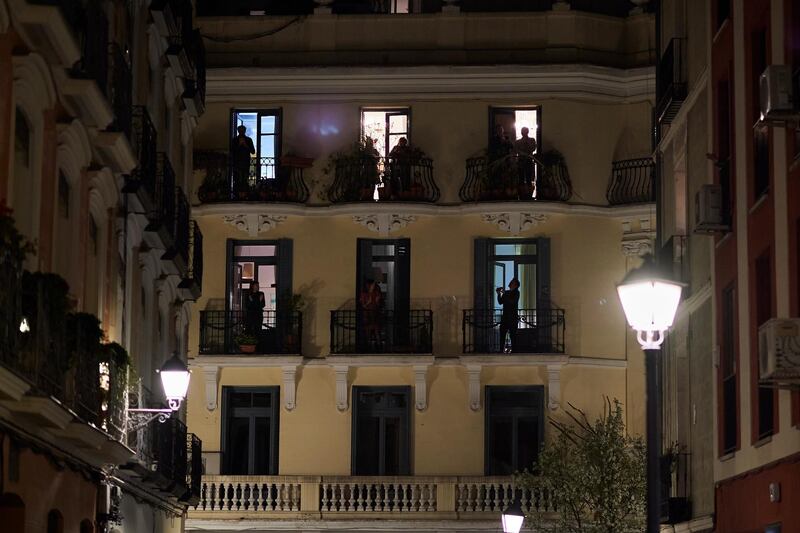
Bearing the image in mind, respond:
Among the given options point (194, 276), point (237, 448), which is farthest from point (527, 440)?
point (194, 276)

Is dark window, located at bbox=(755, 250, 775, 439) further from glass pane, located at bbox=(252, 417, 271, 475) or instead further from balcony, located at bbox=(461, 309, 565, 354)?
glass pane, located at bbox=(252, 417, 271, 475)

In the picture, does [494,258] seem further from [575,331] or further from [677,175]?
[677,175]

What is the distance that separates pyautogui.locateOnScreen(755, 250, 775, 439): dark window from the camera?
77.8 feet

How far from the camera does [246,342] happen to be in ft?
151

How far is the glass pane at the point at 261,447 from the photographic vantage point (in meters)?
46.2

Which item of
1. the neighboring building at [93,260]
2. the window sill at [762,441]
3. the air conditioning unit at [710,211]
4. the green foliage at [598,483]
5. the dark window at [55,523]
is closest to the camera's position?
the neighboring building at [93,260]

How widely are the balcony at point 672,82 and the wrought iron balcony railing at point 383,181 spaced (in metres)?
14.4

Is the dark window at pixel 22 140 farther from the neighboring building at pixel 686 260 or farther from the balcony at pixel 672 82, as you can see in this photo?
the balcony at pixel 672 82

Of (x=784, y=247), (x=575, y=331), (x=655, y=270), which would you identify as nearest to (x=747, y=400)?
(x=784, y=247)

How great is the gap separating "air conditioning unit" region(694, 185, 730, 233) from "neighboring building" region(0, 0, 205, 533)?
25.9 feet

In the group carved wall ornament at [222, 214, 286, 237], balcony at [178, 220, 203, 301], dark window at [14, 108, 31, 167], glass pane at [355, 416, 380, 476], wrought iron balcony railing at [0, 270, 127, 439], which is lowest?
wrought iron balcony railing at [0, 270, 127, 439]

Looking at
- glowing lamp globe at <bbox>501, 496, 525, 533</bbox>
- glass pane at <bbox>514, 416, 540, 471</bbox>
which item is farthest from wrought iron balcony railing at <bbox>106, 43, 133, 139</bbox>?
glass pane at <bbox>514, 416, 540, 471</bbox>

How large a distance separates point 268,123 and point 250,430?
7.63 metres

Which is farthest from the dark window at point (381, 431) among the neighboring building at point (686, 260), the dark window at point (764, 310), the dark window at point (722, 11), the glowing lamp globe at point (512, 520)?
the dark window at point (764, 310)
